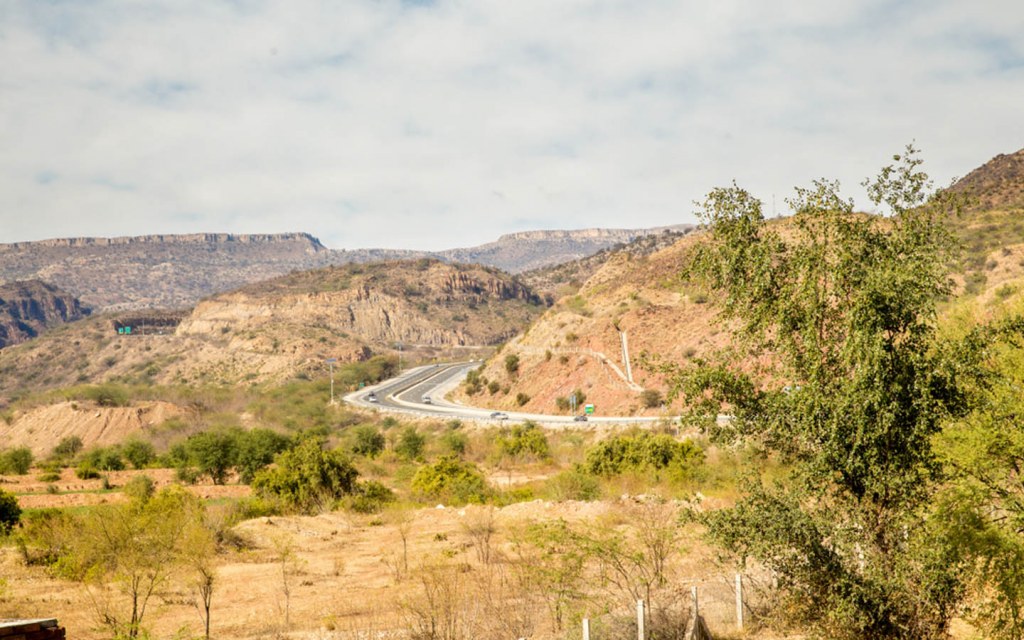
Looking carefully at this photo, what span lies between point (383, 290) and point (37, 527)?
16988cm

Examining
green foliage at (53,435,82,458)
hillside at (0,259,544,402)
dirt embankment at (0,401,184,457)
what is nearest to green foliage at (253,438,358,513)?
green foliage at (53,435,82,458)

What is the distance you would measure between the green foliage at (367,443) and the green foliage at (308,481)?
72.7 feet

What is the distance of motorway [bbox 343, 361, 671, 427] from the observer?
69.0 m

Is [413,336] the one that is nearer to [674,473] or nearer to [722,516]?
[674,473]

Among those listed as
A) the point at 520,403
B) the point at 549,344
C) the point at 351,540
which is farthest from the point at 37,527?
the point at 549,344

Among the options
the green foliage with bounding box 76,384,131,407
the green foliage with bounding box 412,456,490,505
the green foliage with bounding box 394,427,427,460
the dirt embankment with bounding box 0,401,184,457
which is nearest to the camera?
the green foliage with bounding box 412,456,490,505

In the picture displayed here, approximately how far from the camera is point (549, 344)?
87438 millimetres

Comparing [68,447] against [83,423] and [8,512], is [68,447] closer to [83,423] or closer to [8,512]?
[83,423]

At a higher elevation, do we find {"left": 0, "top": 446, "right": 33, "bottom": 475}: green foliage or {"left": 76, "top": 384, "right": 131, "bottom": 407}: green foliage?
{"left": 76, "top": 384, "right": 131, "bottom": 407}: green foliage

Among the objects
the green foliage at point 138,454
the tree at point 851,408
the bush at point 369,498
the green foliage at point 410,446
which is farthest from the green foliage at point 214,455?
the tree at point 851,408

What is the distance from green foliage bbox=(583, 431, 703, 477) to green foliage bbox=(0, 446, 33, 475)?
51781 millimetres

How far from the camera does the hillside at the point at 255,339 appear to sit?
144375 millimetres

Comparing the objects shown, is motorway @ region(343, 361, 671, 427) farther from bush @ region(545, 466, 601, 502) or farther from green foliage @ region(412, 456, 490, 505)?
green foliage @ region(412, 456, 490, 505)

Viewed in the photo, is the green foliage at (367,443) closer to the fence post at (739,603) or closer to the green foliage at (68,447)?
the green foliage at (68,447)
